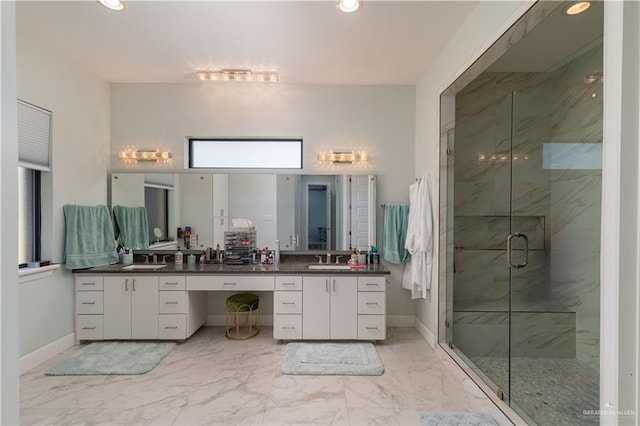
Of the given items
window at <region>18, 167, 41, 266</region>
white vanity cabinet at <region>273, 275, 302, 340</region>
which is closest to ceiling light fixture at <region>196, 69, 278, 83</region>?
window at <region>18, 167, 41, 266</region>

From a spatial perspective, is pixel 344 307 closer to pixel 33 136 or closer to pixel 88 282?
pixel 88 282

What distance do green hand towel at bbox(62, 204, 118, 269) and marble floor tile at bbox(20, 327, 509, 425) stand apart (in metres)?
0.93

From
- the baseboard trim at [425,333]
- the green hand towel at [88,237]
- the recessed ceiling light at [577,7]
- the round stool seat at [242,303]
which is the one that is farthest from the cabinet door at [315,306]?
the recessed ceiling light at [577,7]

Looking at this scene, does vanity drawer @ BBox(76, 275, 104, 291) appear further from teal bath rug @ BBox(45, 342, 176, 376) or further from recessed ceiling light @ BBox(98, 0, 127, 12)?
recessed ceiling light @ BBox(98, 0, 127, 12)

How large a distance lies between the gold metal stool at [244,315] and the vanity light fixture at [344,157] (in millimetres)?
1853

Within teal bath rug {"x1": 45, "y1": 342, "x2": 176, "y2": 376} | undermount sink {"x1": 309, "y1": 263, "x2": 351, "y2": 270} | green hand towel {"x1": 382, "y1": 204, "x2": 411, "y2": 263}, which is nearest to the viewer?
teal bath rug {"x1": 45, "y1": 342, "x2": 176, "y2": 376}

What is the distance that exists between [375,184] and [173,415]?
295cm

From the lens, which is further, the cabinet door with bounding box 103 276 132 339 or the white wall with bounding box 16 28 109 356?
the cabinet door with bounding box 103 276 132 339

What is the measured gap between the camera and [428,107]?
332 centimetres

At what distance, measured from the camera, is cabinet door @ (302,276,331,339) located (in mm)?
3123

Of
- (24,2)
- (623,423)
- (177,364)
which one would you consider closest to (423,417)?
(623,423)

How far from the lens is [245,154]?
3775 mm

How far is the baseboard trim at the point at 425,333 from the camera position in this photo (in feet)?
10.1

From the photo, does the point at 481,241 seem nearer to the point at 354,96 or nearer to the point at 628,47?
the point at 354,96
